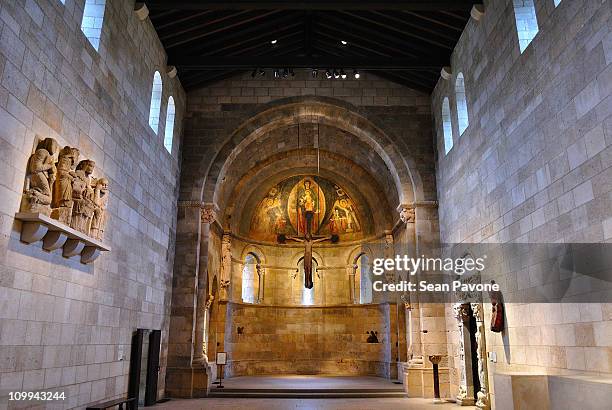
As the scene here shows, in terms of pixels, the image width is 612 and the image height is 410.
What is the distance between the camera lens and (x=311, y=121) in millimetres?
14992

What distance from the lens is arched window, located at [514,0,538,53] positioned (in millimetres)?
8383

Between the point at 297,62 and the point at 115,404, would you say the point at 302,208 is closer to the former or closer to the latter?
the point at 297,62

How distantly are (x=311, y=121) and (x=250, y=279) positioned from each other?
8500 mm

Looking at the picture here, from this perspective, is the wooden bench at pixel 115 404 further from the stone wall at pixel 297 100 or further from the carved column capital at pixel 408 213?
the carved column capital at pixel 408 213

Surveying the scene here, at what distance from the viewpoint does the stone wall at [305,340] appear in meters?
19.0

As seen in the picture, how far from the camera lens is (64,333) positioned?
24.0 ft

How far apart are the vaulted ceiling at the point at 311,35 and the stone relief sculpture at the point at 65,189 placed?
4.75 m

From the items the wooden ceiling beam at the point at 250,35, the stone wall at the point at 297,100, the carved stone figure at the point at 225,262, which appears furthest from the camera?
the carved stone figure at the point at 225,262

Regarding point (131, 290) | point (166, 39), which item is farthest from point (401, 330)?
point (166, 39)

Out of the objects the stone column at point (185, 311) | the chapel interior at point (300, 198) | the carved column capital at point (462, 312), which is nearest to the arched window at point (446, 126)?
the chapel interior at point (300, 198)

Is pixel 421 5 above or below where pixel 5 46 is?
above

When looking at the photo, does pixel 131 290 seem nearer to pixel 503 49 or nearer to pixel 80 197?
pixel 80 197

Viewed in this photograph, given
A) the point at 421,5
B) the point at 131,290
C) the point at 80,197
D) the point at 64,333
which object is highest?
the point at 421,5

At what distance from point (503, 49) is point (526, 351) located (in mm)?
5437
